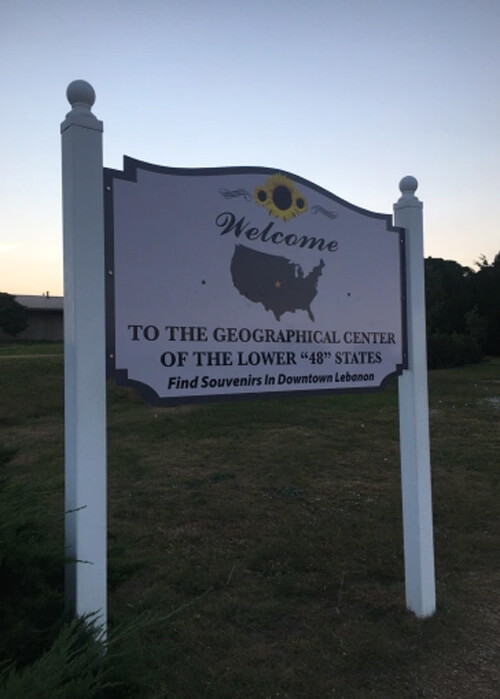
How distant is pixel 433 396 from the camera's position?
16000 millimetres

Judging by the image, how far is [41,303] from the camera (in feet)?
155

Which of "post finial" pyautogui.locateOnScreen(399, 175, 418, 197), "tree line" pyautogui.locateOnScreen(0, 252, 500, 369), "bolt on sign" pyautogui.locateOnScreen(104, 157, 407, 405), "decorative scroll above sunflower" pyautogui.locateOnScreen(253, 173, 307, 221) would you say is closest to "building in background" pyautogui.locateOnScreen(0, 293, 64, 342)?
"tree line" pyautogui.locateOnScreen(0, 252, 500, 369)

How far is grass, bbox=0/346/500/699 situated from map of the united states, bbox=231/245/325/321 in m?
1.56

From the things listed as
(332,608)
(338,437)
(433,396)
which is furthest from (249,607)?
(433,396)

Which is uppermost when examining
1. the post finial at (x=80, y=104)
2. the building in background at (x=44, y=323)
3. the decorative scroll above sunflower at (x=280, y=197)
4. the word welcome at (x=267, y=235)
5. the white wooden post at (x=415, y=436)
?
the building in background at (x=44, y=323)

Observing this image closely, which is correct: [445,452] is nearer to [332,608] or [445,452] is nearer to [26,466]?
[332,608]

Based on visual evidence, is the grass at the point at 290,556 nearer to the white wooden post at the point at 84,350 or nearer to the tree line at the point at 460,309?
the white wooden post at the point at 84,350

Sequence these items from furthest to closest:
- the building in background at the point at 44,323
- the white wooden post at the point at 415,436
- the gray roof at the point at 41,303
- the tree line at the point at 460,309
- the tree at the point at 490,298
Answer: the gray roof at the point at 41,303 < the building in background at the point at 44,323 < the tree at the point at 490,298 < the tree line at the point at 460,309 < the white wooden post at the point at 415,436

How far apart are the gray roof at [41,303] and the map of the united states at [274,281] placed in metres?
40.6

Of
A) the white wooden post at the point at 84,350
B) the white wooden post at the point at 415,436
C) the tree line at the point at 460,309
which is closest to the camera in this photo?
the white wooden post at the point at 84,350

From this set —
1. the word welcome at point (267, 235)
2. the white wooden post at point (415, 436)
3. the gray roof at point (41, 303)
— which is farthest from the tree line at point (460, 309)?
the word welcome at point (267, 235)

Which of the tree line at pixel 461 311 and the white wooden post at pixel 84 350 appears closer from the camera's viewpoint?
the white wooden post at pixel 84 350

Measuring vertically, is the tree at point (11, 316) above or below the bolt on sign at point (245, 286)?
above

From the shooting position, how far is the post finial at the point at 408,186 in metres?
4.07
